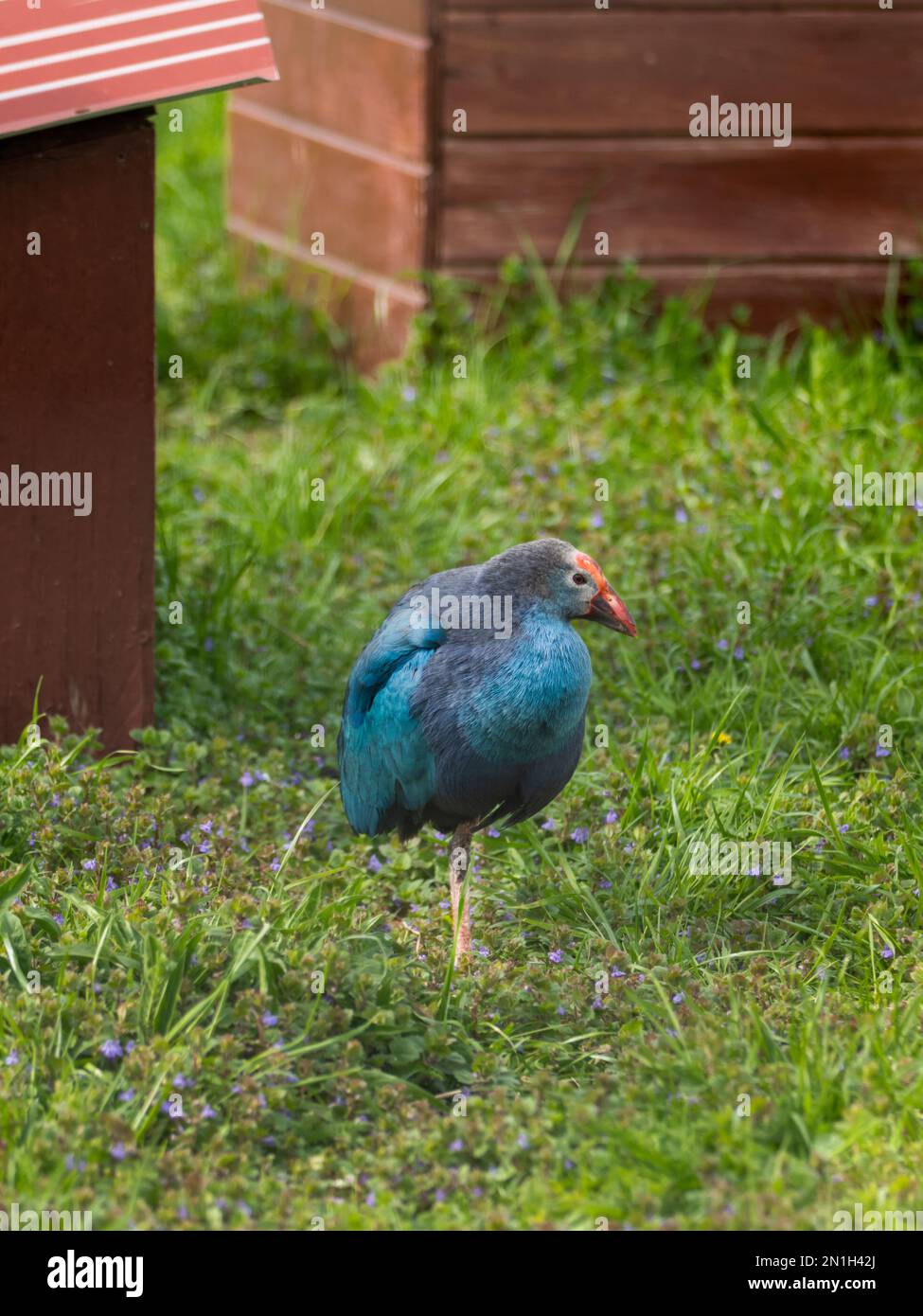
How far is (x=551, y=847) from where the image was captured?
13.6ft

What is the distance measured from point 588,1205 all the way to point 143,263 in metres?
2.45

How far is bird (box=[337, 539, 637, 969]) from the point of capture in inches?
137

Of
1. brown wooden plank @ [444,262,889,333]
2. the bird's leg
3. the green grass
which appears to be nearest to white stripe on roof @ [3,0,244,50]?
the green grass

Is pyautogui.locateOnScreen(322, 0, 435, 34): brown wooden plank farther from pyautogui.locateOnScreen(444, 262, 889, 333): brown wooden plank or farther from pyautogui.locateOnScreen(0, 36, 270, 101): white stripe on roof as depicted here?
pyautogui.locateOnScreen(0, 36, 270, 101): white stripe on roof

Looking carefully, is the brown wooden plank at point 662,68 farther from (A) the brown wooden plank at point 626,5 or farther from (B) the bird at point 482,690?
(B) the bird at point 482,690

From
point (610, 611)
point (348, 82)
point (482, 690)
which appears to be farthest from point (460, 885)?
point (348, 82)

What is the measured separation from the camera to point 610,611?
3598 mm

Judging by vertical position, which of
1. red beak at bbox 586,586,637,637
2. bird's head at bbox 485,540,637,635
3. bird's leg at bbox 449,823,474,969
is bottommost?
bird's leg at bbox 449,823,474,969

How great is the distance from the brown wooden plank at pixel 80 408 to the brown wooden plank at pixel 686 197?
254 cm

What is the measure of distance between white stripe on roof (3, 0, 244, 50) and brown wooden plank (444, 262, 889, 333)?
277cm

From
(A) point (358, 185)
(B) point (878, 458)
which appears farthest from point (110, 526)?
(A) point (358, 185)

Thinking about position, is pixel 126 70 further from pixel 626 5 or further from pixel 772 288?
pixel 772 288

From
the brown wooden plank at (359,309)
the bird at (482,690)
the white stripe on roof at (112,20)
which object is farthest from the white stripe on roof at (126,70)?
the brown wooden plank at (359,309)
